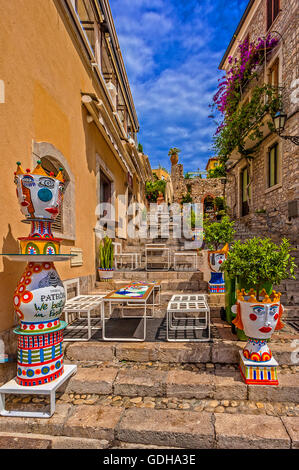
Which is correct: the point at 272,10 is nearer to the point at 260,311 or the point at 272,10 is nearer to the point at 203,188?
the point at 260,311

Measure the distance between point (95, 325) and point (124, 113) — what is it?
9.45 metres

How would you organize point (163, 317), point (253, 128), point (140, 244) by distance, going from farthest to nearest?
point (253, 128) → point (140, 244) → point (163, 317)

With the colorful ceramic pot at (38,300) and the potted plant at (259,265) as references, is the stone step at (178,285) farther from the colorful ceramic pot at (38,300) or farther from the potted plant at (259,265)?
the colorful ceramic pot at (38,300)

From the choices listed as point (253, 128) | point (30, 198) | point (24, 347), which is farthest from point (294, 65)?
point (24, 347)

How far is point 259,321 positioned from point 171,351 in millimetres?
1146

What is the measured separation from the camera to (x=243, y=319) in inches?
109

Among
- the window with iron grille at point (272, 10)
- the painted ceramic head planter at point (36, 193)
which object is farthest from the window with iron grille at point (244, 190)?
the painted ceramic head planter at point (36, 193)

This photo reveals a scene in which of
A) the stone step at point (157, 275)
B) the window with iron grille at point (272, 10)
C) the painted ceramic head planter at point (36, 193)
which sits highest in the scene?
the window with iron grille at point (272, 10)

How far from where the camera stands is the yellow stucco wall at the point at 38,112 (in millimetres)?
2902

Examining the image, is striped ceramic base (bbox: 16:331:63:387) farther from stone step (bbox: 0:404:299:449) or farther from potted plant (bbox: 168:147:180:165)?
potted plant (bbox: 168:147:180:165)

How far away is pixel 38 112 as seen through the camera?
3.57 m

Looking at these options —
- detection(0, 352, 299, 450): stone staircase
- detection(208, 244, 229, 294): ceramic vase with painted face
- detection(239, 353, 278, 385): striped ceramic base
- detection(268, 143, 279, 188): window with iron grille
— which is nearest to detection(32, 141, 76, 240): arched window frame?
detection(0, 352, 299, 450): stone staircase

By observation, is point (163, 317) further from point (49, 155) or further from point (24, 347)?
point (49, 155)

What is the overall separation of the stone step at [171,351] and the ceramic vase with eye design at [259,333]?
1.05ft
